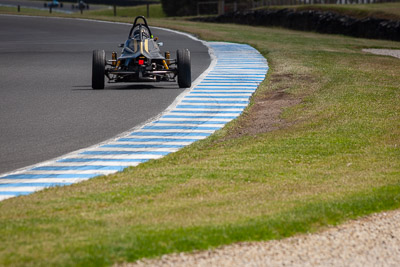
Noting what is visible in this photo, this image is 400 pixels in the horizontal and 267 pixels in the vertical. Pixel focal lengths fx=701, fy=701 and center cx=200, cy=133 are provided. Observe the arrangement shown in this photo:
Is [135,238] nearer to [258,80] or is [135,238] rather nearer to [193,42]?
[258,80]

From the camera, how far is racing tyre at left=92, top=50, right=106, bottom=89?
691 inches

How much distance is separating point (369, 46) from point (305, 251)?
31.6 metres

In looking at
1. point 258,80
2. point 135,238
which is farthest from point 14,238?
point 258,80

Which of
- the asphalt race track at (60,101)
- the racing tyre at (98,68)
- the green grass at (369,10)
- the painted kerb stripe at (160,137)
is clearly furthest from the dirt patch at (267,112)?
the green grass at (369,10)

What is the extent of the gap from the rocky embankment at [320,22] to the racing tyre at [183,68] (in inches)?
1115

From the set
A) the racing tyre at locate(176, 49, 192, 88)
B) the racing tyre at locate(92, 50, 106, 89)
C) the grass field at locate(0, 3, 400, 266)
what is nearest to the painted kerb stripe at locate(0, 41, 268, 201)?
the racing tyre at locate(176, 49, 192, 88)

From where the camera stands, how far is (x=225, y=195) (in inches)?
313

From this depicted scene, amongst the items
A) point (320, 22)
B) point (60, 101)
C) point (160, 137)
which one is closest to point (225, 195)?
point (160, 137)

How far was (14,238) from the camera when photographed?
A: 6.41 metres

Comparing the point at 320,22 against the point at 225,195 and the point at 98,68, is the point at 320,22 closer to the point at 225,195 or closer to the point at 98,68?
the point at 98,68

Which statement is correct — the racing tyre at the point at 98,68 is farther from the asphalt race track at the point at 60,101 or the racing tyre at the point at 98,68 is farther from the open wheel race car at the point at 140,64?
the asphalt race track at the point at 60,101

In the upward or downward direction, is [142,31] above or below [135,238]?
above

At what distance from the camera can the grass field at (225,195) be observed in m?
6.28

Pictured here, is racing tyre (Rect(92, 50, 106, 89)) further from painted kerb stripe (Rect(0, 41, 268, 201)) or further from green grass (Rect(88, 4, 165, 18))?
green grass (Rect(88, 4, 165, 18))
